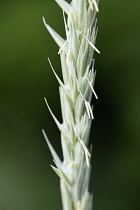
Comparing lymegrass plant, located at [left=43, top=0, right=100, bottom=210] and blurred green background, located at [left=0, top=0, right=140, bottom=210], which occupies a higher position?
lymegrass plant, located at [left=43, top=0, right=100, bottom=210]

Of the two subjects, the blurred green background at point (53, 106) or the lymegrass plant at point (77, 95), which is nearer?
the lymegrass plant at point (77, 95)

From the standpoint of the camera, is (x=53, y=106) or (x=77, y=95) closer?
(x=77, y=95)

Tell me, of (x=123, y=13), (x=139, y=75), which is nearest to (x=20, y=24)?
(x=123, y=13)

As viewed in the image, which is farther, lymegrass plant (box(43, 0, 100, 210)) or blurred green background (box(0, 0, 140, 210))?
blurred green background (box(0, 0, 140, 210))

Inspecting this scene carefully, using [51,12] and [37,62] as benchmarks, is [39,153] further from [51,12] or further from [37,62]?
[51,12]

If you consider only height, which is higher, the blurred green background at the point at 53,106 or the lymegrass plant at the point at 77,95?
the lymegrass plant at the point at 77,95
